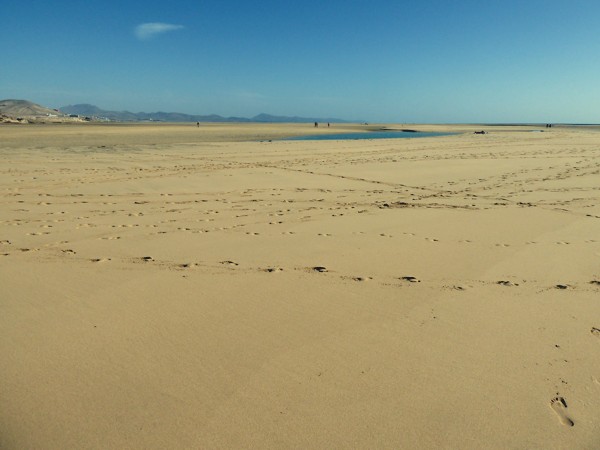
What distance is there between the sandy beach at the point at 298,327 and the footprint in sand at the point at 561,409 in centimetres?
1

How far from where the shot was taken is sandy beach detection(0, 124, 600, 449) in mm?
2404

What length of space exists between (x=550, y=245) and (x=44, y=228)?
290 inches

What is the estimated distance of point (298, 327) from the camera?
3.46m

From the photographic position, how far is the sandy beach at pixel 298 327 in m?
2.40

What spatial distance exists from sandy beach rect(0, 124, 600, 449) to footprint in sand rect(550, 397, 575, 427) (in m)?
0.01

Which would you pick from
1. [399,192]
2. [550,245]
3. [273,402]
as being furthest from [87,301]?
[399,192]

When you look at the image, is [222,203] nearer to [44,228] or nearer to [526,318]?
[44,228]

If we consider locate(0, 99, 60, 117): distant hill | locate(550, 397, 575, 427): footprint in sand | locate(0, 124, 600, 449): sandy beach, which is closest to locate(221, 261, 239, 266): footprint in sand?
locate(0, 124, 600, 449): sandy beach

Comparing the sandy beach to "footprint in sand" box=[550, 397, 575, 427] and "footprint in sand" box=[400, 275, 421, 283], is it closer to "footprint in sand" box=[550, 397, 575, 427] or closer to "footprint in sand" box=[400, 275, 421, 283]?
"footprint in sand" box=[550, 397, 575, 427]

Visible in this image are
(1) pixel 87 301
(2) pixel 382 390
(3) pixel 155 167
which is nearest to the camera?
(2) pixel 382 390

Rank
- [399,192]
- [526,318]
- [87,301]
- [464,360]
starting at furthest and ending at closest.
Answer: [399,192] → [87,301] → [526,318] → [464,360]

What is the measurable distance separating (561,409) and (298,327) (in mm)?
1891

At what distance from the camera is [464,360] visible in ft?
9.88

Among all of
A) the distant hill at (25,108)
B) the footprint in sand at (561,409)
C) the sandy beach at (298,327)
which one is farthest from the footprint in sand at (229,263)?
the distant hill at (25,108)
